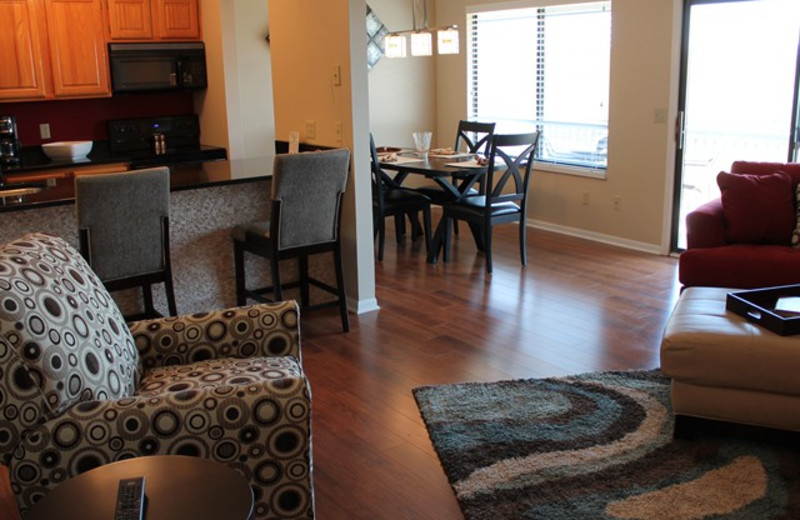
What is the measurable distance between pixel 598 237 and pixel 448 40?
2046 mm

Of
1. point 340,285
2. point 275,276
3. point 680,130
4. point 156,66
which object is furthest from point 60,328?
point 680,130

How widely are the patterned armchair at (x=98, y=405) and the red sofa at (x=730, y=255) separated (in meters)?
2.59

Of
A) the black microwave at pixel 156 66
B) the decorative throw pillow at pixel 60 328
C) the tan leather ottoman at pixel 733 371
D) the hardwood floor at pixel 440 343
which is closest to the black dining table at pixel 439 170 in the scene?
the hardwood floor at pixel 440 343

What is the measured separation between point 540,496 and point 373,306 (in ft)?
7.45

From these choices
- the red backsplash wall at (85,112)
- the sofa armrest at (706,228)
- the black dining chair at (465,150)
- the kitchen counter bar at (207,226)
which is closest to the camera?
the kitchen counter bar at (207,226)

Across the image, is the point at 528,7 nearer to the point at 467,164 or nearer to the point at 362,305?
the point at 467,164

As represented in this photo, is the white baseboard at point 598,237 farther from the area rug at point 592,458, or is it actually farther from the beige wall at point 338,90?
the area rug at point 592,458

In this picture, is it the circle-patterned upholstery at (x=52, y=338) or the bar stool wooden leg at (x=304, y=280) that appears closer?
the circle-patterned upholstery at (x=52, y=338)

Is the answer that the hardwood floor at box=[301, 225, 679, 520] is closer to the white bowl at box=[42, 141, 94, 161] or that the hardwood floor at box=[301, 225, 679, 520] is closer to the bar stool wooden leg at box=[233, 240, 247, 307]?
the bar stool wooden leg at box=[233, 240, 247, 307]

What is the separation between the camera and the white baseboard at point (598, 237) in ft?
19.7

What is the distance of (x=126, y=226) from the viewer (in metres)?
3.50

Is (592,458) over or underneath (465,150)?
underneath

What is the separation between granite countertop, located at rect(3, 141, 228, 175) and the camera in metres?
5.63

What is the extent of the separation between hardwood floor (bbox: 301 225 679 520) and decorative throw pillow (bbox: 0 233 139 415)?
873 mm
